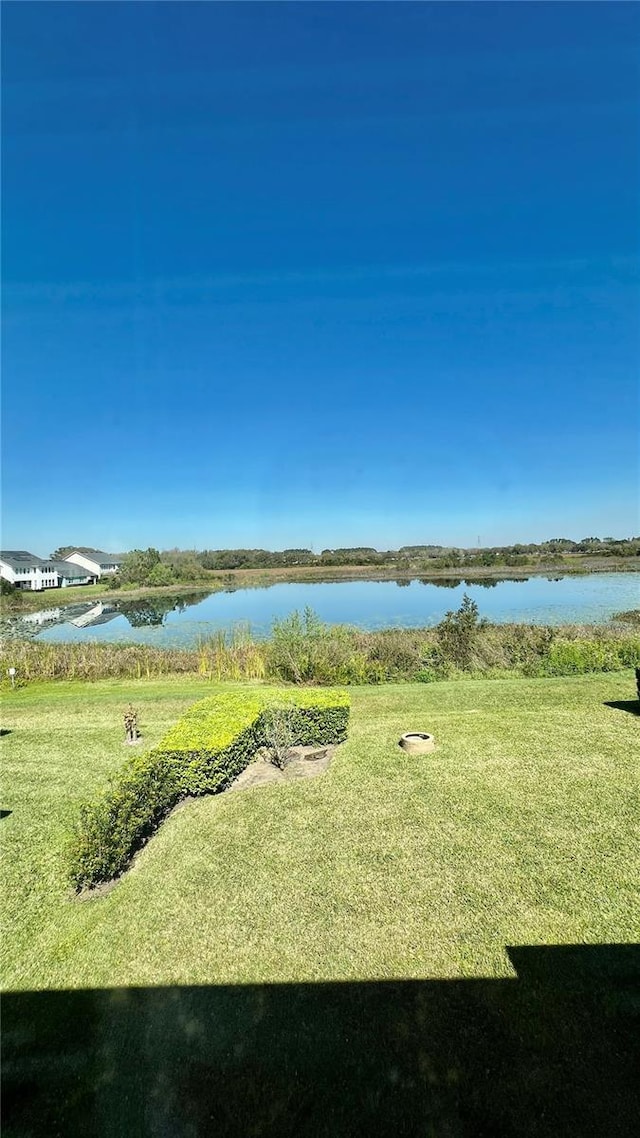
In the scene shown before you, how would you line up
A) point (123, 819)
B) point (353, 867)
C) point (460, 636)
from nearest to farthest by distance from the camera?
point (353, 867)
point (123, 819)
point (460, 636)

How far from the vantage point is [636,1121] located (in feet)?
8.60

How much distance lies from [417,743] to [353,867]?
296cm

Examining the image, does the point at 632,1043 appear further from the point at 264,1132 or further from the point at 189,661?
the point at 189,661

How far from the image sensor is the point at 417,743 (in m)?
7.60

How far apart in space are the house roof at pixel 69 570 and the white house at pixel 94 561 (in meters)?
1.98

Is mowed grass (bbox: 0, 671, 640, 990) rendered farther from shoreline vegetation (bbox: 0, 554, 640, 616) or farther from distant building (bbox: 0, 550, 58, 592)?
distant building (bbox: 0, 550, 58, 592)

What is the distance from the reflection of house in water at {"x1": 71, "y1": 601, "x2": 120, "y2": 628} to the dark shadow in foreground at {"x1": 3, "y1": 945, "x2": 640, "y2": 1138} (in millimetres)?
32244

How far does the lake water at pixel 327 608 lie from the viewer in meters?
25.7

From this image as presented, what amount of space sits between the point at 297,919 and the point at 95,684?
37.4ft

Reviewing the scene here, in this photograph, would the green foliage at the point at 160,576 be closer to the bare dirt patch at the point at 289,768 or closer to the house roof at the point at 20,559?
the house roof at the point at 20,559

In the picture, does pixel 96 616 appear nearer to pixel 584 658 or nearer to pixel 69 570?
pixel 584 658

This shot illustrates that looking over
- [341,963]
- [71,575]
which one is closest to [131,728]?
[341,963]

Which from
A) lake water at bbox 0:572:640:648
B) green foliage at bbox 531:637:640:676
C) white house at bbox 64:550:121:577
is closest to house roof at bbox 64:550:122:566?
white house at bbox 64:550:121:577

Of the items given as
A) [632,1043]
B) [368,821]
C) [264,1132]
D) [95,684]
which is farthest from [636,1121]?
[95,684]
